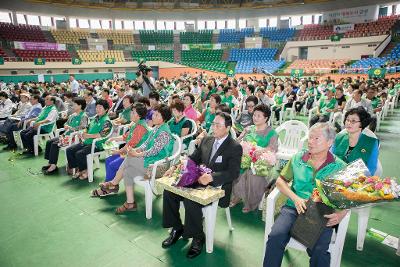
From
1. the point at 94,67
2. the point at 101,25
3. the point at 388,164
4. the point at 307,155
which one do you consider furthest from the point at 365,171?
the point at 101,25

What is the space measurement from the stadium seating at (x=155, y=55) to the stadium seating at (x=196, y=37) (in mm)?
2737

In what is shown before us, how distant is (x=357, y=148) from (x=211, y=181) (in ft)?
5.50

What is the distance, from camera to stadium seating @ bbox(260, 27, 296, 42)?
2942 cm

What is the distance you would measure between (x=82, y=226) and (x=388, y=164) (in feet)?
17.6

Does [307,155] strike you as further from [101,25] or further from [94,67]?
[101,25]

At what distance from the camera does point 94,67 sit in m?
24.6

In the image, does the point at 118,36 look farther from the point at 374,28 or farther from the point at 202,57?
the point at 374,28

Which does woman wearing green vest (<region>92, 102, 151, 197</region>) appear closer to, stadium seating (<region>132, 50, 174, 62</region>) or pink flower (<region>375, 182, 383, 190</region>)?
pink flower (<region>375, 182, 383, 190</region>)

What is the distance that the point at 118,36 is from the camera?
30438 millimetres

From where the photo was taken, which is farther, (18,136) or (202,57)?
(202,57)

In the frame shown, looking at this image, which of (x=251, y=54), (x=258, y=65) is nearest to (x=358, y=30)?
(x=258, y=65)

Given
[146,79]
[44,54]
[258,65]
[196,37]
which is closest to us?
[146,79]

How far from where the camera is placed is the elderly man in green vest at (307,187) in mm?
2061

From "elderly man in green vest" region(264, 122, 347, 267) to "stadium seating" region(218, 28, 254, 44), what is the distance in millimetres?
31162
